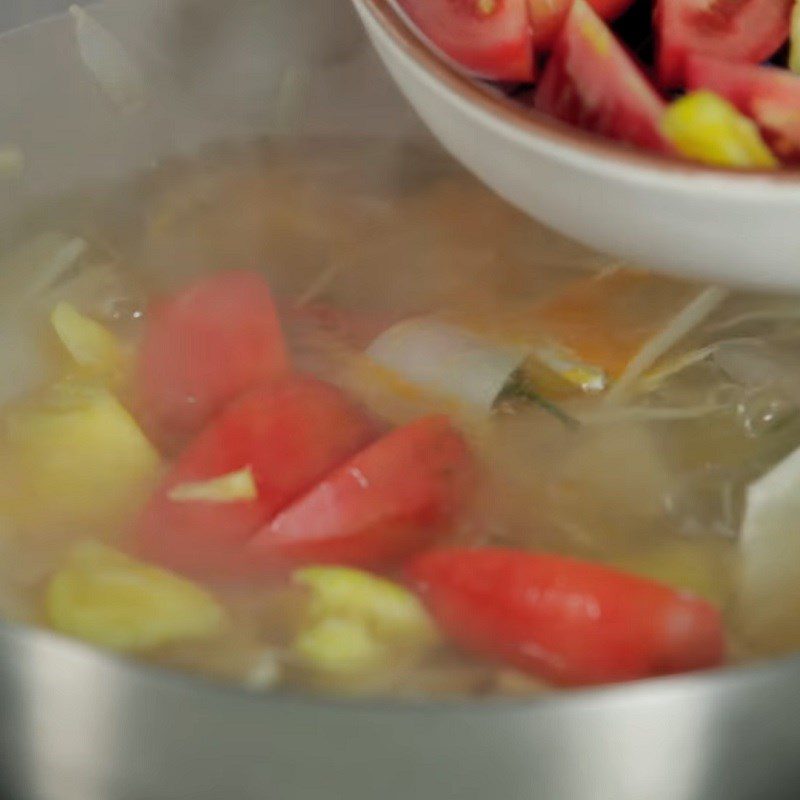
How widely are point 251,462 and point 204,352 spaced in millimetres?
114

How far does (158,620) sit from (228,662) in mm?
37

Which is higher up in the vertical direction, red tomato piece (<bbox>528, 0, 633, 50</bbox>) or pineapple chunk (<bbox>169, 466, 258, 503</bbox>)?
red tomato piece (<bbox>528, 0, 633, 50</bbox>)

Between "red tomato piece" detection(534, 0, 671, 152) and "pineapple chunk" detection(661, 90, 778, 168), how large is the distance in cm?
1

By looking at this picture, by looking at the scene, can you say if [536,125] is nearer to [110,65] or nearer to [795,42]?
[795,42]

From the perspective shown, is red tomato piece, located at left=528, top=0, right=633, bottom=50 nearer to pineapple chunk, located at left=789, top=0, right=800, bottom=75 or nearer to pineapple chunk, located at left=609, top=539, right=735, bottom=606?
pineapple chunk, located at left=789, top=0, right=800, bottom=75

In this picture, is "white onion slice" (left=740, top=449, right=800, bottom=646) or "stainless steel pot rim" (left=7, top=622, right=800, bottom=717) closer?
"stainless steel pot rim" (left=7, top=622, right=800, bottom=717)

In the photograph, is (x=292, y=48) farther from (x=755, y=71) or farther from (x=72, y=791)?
(x=72, y=791)

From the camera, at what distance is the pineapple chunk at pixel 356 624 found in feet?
2.40

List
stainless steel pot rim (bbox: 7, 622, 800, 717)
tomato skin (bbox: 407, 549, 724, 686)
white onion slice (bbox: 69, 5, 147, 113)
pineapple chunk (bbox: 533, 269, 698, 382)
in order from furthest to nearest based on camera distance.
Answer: white onion slice (bbox: 69, 5, 147, 113) < pineapple chunk (bbox: 533, 269, 698, 382) < tomato skin (bbox: 407, 549, 724, 686) < stainless steel pot rim (bbox: 7, 622, 800, 717)

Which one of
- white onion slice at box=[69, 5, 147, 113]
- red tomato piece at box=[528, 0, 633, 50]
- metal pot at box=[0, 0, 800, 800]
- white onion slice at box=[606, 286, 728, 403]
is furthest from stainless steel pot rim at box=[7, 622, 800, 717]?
white onion slice at box=[69, 5, 147, 113]

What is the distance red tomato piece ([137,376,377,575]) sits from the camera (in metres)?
0.81

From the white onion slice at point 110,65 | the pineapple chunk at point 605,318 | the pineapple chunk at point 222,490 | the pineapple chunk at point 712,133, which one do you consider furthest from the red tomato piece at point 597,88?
the white onion slice at point 110,65

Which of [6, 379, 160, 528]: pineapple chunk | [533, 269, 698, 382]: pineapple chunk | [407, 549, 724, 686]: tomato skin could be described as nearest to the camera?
[407, 549, 724, 686]: tomato skin

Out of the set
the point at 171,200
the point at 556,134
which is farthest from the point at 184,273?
the point at 556,134
